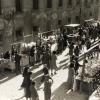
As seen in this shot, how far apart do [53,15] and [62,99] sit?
16.6 m

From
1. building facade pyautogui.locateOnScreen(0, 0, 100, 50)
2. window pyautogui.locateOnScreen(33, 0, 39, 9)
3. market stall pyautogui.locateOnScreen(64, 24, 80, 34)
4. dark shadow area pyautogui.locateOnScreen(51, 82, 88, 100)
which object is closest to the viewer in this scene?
dark shadow area pyautogui.locateOnScreen(51, 82, 88, 100)

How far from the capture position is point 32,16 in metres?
23.0

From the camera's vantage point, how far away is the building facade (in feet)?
63.5

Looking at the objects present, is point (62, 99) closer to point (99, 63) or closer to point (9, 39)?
point (99, 63)

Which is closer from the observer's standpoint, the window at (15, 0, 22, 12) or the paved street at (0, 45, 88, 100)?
the paved street at (0, 45, 88, 100)

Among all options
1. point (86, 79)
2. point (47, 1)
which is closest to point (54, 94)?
point (86, 79)

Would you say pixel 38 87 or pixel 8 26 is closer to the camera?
pixel 38 87

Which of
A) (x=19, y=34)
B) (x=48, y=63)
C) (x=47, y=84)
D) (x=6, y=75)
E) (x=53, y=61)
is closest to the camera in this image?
(x=47, y=84)

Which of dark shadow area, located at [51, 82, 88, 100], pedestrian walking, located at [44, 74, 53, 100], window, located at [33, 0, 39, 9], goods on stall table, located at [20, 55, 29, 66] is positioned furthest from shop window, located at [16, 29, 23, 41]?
pedestrian walking, located at [44, 74, 53, 100]

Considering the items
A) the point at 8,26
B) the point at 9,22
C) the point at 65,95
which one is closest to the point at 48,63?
the point at 65,95

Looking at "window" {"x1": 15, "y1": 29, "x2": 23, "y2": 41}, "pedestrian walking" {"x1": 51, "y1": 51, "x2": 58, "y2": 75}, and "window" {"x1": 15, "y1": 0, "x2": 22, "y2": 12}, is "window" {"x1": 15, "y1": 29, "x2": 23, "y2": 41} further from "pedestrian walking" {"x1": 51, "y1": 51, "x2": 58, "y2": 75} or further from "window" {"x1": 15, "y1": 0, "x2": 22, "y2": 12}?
"pedestrian walking" {"x1": 51, "y1": 51, "x2": 58, "y2": 75}

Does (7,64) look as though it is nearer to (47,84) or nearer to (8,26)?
(8,26)

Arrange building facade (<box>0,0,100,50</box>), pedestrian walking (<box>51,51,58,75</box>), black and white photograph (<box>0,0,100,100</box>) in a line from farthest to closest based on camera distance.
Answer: building facade (<box>0,0,100,50</box>), pedestrian walking (<box>51,51,58,75</box>), black and white photograph (<box>0,0,100,100</box>)

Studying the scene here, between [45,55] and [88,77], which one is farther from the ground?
[45,55]
